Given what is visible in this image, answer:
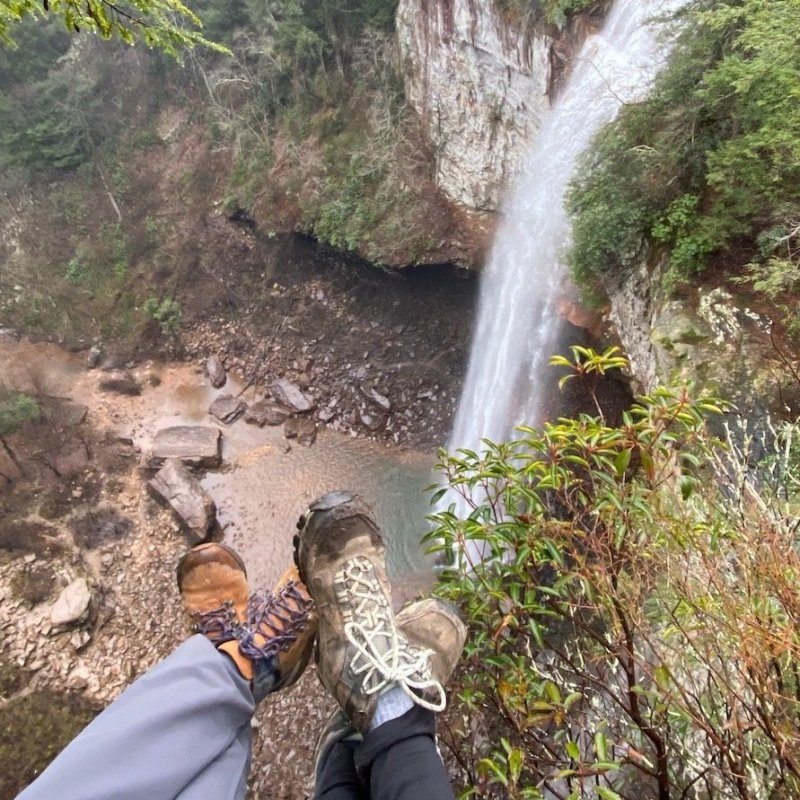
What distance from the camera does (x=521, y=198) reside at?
356 inches

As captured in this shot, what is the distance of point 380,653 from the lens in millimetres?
2105

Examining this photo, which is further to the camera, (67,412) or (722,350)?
(67,412)

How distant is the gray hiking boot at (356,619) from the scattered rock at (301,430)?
25.7ft

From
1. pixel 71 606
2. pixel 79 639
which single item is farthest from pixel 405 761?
pixel 71 606

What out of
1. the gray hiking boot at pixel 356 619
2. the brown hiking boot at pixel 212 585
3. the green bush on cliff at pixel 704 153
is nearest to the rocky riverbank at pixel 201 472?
the brown hiking boot at pixel 212 585

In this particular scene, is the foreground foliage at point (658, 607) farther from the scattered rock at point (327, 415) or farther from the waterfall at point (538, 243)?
the scattered rock at point (327, 415)

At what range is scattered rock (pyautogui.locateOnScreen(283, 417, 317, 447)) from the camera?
10344mm

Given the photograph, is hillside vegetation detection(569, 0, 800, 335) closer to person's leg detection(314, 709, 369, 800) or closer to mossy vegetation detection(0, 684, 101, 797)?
person's leg detection(314, 709, 369, 800)

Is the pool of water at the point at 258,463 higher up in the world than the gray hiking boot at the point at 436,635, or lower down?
lower down

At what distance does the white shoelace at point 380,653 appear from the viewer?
1.94 meters

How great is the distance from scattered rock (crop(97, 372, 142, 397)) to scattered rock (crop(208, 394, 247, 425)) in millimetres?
1973

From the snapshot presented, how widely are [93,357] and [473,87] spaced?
10.5m

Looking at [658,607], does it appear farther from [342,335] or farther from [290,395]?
[342,335]

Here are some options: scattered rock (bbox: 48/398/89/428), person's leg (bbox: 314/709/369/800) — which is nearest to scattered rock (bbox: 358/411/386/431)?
scattered rock (bbox: 48/398/89/428)
